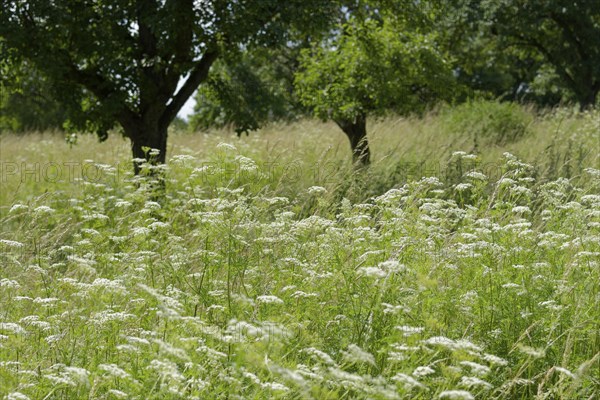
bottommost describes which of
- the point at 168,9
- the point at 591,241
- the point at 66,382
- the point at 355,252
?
the point at 66,382

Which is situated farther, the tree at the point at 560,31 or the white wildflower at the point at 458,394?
the tree at the point at 560,31

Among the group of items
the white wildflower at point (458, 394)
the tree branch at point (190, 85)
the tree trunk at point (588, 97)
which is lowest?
the white wildflower at point (458, 394)

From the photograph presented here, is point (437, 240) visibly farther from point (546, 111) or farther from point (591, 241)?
point (546, 111)

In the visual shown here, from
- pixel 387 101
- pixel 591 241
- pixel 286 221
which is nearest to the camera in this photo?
pixel 591 241

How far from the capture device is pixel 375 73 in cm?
1182

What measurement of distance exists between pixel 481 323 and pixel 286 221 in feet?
4.93

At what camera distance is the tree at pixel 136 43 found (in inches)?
349

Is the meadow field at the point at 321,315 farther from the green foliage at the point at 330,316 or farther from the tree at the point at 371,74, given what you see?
the tree at the point at 371,74

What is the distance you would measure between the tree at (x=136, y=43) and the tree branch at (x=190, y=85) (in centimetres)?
1

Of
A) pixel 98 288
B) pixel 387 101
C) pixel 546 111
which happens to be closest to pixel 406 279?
pixel 98 288

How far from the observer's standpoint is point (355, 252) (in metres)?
4.70

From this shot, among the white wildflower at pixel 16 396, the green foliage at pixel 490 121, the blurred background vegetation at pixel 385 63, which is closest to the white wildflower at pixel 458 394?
the white wildflower at pixel 16 396

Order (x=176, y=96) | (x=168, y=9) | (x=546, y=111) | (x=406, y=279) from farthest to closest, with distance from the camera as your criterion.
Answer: (x=546, y=111) < (x=176, y=96) < (x=168, y=9) < (x=406, y=279)

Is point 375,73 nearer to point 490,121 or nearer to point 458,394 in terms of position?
point 490,121
